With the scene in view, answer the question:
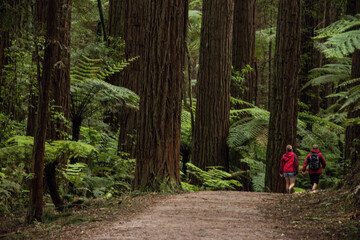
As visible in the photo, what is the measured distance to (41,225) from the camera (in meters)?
5.19

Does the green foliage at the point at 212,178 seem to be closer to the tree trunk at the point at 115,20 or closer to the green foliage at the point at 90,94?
the green foliage at the point at 90,94

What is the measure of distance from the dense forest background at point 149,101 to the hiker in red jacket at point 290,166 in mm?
854

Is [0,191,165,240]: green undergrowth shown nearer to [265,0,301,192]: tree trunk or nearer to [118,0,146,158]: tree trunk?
[118,0,146,158]: tree trunk

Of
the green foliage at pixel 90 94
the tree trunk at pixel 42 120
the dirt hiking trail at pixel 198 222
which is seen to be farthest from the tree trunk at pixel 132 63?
the tree trunk at pixel 42 120

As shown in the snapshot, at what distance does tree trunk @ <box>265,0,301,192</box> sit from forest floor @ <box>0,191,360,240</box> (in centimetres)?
335

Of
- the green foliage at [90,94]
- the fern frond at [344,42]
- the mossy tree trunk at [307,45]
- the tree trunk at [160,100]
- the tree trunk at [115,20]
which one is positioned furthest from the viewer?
the mossy tree trunk at [307,45]

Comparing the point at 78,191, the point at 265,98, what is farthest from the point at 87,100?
the point at 265,98

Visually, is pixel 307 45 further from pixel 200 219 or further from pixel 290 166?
pixel 200 219

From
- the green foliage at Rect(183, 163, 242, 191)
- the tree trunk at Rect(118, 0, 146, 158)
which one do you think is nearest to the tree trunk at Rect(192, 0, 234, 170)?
the green foliage at Rect(183, 163, 242, 191)

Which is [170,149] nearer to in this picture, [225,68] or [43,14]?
[43,14]

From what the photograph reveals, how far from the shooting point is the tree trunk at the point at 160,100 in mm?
7477

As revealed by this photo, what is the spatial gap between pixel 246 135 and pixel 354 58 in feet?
14.3

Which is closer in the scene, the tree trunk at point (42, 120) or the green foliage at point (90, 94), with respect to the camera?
the tree trunk at point (42, 120)

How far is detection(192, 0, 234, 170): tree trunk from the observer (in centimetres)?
1099
